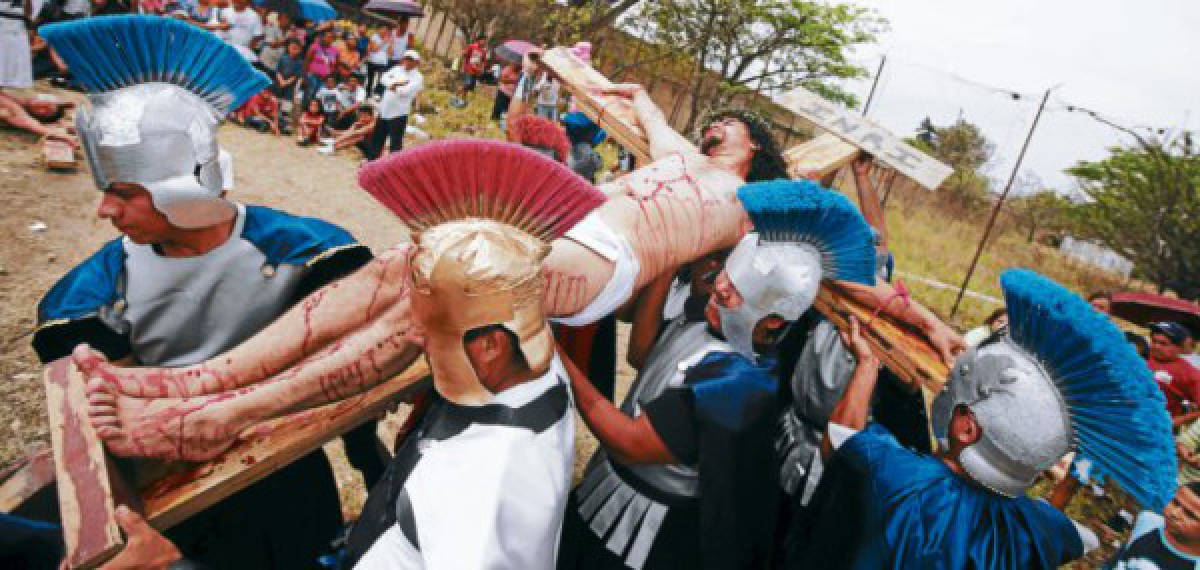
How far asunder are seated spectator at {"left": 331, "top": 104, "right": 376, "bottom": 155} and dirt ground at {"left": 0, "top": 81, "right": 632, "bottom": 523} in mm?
190

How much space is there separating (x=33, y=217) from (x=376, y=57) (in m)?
6.83

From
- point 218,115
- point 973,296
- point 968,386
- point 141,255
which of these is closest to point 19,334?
point 141,255

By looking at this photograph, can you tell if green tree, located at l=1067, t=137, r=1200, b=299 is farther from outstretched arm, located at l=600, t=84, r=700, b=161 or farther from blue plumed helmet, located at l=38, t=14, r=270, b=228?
blue plumed helmet, located at l=38, t=14, r=270, b=228

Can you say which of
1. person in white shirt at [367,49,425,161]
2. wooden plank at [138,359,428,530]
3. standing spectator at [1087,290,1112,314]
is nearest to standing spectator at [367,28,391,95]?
person in white shirt at [367,49,425,161]

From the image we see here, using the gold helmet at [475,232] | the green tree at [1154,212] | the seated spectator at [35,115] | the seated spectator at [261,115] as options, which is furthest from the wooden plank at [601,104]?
the green tree at [1154,212]

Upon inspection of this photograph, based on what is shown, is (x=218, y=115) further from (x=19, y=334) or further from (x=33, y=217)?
(x=33, y=217)

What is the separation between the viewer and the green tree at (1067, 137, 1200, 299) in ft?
37.7

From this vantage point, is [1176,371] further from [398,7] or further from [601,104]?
[398,7]

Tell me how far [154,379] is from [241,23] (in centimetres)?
977

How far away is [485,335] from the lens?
3.33 ft

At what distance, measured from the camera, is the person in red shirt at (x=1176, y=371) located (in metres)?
4.13

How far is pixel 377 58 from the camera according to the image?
10.4 meters

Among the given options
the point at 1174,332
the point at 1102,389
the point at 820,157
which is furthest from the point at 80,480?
the point at 1174,332

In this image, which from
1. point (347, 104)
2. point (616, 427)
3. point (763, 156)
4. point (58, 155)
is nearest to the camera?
point (616, 427)
